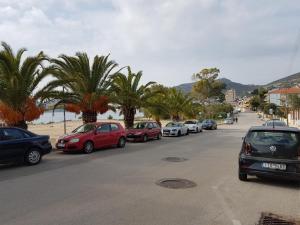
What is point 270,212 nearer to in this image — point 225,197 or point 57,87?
point 225,197

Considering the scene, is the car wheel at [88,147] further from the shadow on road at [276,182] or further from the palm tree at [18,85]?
the shadow on road at [276,182]

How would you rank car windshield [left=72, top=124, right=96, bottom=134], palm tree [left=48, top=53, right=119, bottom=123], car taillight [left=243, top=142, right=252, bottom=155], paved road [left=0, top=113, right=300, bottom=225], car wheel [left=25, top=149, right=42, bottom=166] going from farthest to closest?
palm tree [left=48, top=53, right=119, bottom=123] → car windshield [left=72, top=124, right=96, bottom=134] → car wheel [left=25, top=149, right=42, bottom=166] → car taillight [left=243, top=142, right=252, bottom=155] → paved road [left=0, top=113, right=300, bottom=225]

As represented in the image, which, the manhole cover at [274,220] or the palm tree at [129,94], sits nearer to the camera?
the manhole cover at [274,220]

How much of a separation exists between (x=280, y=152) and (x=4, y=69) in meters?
13.9

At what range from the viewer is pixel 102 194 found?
7555mm

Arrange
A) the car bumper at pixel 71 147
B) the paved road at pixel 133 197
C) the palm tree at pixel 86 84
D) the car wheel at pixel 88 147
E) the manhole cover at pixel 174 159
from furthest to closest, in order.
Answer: the palm tree at pixel 86 84 → the car wheel at pixel 88 147 → the car bumper at pixel 71 147 → the manhole cover at pixel 174 159 → the paved road at pixel 133 197

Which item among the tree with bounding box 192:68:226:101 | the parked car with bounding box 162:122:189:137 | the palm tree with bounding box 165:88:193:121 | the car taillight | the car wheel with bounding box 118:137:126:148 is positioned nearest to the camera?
the car taillight

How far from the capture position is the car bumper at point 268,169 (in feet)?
27.6

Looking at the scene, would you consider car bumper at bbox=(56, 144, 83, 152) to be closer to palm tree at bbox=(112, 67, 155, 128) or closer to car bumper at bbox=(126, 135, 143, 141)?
car bumper at bbox=(126, 135, 143, 141)

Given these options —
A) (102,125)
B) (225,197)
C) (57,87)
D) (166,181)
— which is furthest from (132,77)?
(225,197)

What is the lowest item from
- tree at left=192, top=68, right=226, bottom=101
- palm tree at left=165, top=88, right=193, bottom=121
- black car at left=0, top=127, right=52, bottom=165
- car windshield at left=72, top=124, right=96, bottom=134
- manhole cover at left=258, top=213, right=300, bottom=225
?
manhole cover at left=258, top=213, right=300, bottom=225

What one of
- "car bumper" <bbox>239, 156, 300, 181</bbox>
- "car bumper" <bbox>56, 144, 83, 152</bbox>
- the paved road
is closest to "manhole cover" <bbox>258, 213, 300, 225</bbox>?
the paved road

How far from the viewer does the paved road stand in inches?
234

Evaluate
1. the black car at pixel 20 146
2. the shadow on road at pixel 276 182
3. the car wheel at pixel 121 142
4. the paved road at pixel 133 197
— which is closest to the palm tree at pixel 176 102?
the car wheel at pixel 121 142
